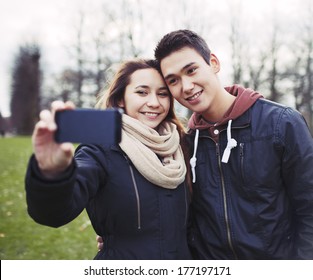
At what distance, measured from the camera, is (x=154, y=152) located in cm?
172

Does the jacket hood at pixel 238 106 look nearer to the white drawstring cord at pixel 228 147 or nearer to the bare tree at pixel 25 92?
the white drawstring cord at pixel 228 147

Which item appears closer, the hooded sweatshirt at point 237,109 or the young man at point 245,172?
the young man at point 245,172

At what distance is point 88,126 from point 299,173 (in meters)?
1.05

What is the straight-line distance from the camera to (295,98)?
59.4 feet

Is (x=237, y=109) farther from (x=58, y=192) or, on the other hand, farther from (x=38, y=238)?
(x=38, y=238)

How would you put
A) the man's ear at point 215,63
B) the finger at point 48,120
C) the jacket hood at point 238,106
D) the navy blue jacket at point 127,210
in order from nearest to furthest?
the finger at point 48,120, the navy blue jacket at point 127,210, the jacket hood at point 238,106, the man's ear at point 215,63

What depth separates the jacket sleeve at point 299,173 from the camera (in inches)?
64.4

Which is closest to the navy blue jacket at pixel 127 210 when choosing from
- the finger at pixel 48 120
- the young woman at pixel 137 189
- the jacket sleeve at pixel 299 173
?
the young woman at pixel 137 189

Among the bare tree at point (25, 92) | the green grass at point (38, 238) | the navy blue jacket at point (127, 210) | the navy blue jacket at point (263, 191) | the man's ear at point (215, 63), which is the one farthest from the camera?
the bare tree at point (25, 92)

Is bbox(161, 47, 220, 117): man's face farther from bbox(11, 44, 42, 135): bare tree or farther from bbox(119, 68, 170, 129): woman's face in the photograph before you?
bbox(11, 44, 42, 135): bare tree

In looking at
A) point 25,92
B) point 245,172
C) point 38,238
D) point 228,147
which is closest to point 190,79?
point 228,147

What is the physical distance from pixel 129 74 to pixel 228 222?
0.93 meters

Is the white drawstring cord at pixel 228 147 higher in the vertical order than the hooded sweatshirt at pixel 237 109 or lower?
lower

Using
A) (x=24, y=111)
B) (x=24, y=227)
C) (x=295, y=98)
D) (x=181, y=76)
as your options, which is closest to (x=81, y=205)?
(x=181, y=76)
